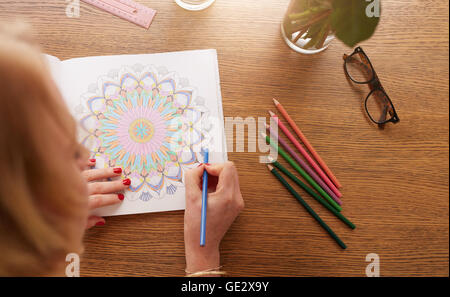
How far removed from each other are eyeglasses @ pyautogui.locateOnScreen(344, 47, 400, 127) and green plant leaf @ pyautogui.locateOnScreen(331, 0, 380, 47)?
8.7 inches

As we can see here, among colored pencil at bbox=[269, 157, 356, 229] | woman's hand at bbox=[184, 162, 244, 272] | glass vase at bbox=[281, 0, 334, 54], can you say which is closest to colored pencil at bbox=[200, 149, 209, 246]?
woman's hand at bbox=[184, 162, 244, 272]

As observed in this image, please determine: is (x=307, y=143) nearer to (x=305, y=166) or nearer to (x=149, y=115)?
(x=305, y=166)

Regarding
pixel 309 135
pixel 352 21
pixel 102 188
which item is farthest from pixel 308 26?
pixel 102 188

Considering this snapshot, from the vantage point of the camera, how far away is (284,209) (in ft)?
2.25

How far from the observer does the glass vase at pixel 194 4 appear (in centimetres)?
75

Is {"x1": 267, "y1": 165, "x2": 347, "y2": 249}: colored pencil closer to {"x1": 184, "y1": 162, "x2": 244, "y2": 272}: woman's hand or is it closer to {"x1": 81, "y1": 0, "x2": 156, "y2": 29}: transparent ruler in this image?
{"x1": 184, "y1": 162, "x2": 244, "y2": 272}: woman's hand

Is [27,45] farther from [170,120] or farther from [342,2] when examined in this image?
[342,2]

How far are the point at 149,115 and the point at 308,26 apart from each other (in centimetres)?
43

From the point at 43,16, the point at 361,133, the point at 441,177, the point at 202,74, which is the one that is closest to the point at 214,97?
the point at 202,74

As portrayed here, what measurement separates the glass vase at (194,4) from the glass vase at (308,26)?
8.1 inches

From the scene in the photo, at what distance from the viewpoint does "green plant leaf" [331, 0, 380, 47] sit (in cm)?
54
